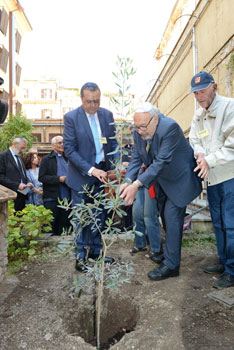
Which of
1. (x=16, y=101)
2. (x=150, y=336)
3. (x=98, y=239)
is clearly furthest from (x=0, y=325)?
(x=16, y=101)

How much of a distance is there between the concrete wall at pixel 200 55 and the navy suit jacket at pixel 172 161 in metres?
3.73

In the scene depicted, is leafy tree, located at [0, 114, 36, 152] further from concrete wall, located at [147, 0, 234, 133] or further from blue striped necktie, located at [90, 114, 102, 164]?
blue striped necktie, located at [90, 114, 102, 164]

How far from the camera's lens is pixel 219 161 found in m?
2.41

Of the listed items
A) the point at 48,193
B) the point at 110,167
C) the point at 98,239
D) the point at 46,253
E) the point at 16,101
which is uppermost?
the point at 16,101

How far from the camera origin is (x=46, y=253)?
3.40m

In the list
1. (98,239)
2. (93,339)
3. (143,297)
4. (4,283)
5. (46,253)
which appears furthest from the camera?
(46,253)

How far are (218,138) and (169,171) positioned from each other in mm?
548

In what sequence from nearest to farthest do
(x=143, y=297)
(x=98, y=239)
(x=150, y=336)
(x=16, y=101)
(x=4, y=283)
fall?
(x=150, y=336) < (x=143, y=297) < (x=4, y=283) < (x=98, y=239) < (x=16, y=101)

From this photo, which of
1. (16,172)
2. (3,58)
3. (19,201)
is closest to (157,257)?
(19,201)

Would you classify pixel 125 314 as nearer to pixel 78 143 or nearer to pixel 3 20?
pixel 78 143

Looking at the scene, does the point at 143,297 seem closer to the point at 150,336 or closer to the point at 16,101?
the point at 150,336

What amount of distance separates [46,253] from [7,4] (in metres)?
20.7

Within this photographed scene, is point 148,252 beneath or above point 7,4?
beneath

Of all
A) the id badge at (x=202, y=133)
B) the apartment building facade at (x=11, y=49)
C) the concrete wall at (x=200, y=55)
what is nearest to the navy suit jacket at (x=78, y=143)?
the id badge at (x=202, y=133)
